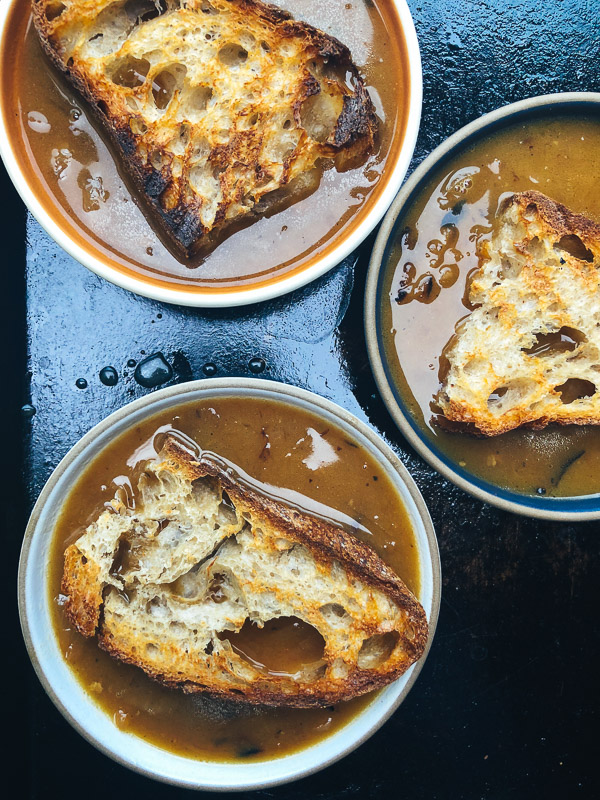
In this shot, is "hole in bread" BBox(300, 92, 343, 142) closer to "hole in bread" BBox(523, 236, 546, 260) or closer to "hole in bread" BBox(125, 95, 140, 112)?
"hole in bread" BBox(125, 95, 140, 112)

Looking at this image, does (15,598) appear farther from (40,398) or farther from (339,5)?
(339,5)

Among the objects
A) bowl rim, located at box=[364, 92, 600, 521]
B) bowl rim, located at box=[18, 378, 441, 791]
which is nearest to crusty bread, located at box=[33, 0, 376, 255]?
bowl rim, located at box=[364, 92, 600, 521]

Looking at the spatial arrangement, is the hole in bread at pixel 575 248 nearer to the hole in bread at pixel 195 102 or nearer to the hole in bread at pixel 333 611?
the hole in bread at pixel 195 102

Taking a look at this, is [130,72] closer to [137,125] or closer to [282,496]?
[137,125]

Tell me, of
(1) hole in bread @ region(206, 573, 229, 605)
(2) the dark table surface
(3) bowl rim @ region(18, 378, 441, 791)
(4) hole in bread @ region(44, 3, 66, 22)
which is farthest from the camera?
(2) the dark table surface

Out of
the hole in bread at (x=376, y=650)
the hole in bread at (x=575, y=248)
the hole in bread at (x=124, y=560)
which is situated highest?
the hole in bread at (x=575, y=248)

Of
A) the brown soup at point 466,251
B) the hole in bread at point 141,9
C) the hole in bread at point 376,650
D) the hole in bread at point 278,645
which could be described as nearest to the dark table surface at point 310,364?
the brown soup at point 466,251
